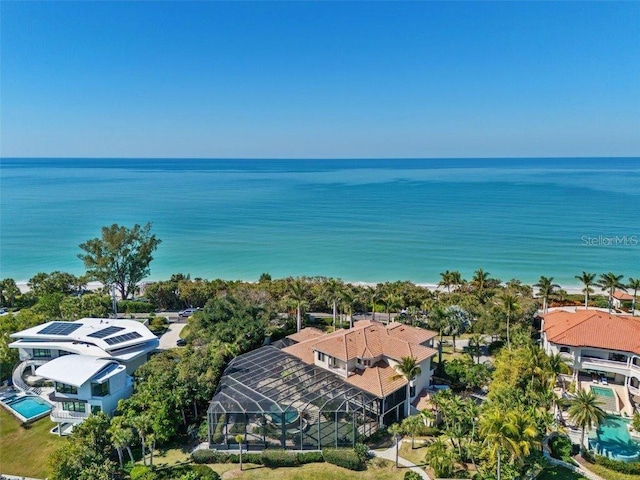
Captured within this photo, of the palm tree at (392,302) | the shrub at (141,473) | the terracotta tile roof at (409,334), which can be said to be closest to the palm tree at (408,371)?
the terracotta tile roof at (409,334)

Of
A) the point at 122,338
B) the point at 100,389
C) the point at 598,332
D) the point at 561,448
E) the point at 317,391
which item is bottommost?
the point at 561,448

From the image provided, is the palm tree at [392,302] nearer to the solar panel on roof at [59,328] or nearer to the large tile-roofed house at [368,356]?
the large tile-roofed house at [368,356]

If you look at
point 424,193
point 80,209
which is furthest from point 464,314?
point 424,193

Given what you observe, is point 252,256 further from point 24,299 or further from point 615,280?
point 615,280

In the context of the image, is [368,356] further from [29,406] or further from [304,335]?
[29,406]

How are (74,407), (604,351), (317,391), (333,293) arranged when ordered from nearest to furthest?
(317,391)
(74,407)
(604,351)
(333,293)

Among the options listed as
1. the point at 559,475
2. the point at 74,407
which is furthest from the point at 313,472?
the point at 74,407
